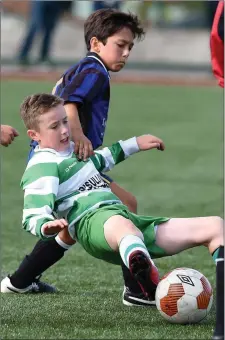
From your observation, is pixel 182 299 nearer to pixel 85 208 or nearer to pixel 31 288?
pixel 85 208

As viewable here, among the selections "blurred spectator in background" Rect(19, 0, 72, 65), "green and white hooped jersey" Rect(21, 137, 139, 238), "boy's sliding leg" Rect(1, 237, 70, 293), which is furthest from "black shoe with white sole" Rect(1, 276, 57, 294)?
"blurred spectator in background" Rect(19, 0, 72, 65)

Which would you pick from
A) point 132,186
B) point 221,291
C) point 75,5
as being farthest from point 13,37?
point 221,291

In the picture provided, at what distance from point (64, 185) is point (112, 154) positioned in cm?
36

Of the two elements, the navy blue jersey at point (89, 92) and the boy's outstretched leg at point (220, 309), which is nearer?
the boy's outstretched leg at point (220, 309)

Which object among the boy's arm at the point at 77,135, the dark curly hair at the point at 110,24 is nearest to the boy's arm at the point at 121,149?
the boy's arm at the point at 77,135

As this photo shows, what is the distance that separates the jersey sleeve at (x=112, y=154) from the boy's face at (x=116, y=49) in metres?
0.44

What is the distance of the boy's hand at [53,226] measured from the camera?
4363 mm

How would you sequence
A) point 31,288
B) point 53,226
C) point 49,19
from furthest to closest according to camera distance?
point 49,19
point 31,288
point 53,226

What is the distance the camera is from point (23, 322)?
4594 millimetres

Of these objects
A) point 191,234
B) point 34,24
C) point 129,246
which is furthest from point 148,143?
point 34,24

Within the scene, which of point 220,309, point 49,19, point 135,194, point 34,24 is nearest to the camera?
point 220,309

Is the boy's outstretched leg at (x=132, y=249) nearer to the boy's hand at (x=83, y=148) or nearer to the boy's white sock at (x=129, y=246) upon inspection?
the boy's white sock at (x=129, y=246)

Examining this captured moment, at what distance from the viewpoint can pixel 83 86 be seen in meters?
5.25

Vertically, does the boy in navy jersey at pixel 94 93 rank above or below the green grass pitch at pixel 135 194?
above
